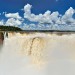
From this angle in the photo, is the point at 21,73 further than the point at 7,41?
No

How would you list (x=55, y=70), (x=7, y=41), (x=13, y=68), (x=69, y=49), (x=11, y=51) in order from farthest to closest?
(x=7, y=41) → (x=11, y=51) → (x=69, y=49) → (x=13, y=68) → (x=55, y=70)

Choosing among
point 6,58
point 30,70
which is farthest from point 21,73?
point 6,58

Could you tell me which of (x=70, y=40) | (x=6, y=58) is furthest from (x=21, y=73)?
(x=70, y=40)

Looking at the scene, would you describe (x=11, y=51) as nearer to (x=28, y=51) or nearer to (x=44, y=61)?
(x=28, y=51)

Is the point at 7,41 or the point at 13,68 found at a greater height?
the point at 7,41

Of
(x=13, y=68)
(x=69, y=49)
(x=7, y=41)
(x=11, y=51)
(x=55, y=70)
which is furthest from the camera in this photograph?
(x=7, y=41)

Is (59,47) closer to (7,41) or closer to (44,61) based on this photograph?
(44,61)
